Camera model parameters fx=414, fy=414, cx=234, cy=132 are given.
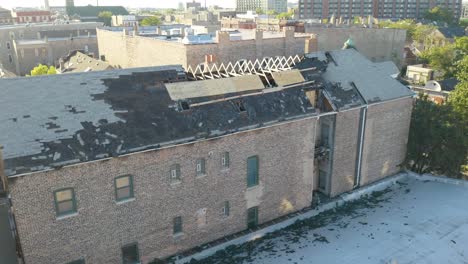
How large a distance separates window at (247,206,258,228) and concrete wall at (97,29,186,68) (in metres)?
16.8

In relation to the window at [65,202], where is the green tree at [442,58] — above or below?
below

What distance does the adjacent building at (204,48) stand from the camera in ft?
127

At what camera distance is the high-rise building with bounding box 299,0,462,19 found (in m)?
183

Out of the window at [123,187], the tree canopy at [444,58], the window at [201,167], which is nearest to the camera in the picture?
the window at [123,187]

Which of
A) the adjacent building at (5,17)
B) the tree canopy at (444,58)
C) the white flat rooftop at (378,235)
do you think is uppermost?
the adjacent building at (5,17)

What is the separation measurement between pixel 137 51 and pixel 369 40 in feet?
167

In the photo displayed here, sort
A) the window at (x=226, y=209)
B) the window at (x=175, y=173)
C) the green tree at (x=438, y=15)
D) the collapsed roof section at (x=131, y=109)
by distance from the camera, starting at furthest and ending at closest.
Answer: the green tree at (x=438, y=15), the window at (x=226, y=209), the window at (x=175, y=173), the collapsed roof section at (x=131, y=109)

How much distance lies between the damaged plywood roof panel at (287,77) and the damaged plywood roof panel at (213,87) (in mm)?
1578

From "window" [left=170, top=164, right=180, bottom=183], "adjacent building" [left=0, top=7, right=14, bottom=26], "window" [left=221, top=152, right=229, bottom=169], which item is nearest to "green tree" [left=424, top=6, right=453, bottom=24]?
"adjacent building" [left=0, top=7, right=14, bottom=26]

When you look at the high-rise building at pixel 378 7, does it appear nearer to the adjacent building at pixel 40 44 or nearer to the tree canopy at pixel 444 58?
the tree canopy at pixel 444 58

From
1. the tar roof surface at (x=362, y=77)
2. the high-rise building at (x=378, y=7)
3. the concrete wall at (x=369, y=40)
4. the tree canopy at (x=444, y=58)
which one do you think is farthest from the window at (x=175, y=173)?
the high-rise building at (x=378, y=7)

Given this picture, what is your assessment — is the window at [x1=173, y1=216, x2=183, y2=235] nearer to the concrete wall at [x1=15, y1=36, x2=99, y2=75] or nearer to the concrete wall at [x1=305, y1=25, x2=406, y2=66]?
the concrete wall at [x1=305, y1=25, x2=406, y2=66]

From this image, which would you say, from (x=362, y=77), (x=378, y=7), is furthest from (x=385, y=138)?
(x=378, y=7)

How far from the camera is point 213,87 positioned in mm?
26109
